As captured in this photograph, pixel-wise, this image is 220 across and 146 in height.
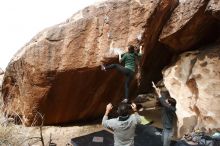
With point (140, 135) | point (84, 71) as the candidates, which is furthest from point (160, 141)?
point (84, 71)

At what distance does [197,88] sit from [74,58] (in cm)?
327

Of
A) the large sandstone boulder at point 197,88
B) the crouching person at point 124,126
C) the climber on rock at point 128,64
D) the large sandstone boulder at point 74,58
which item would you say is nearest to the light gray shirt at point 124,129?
→ the crouching person at point 124,126

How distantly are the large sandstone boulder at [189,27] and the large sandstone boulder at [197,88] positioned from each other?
1.28 feet

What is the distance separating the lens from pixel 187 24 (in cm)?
1117

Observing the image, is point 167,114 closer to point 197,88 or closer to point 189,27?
point 197,88

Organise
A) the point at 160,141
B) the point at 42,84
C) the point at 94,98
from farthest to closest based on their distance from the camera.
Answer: the point at 94,98, the point at 42,84, the point at 160,141

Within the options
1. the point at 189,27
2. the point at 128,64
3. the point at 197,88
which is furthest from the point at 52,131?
the point at 189,27

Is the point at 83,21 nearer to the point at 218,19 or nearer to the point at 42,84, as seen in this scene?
the point at 42,84

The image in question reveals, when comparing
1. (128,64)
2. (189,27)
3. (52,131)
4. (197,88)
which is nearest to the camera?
(128,64)

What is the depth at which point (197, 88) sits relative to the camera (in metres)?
11.0

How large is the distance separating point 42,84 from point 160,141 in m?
3.29

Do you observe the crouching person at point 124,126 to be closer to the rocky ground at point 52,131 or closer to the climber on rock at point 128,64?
the rocky ground at point 52,131

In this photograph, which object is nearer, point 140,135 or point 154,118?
point 140,135

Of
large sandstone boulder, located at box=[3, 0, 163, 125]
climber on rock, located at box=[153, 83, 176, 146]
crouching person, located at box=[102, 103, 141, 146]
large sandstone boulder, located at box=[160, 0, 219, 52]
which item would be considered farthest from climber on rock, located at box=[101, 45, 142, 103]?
crouching person, located at box=[102, 103, 141, 146]
